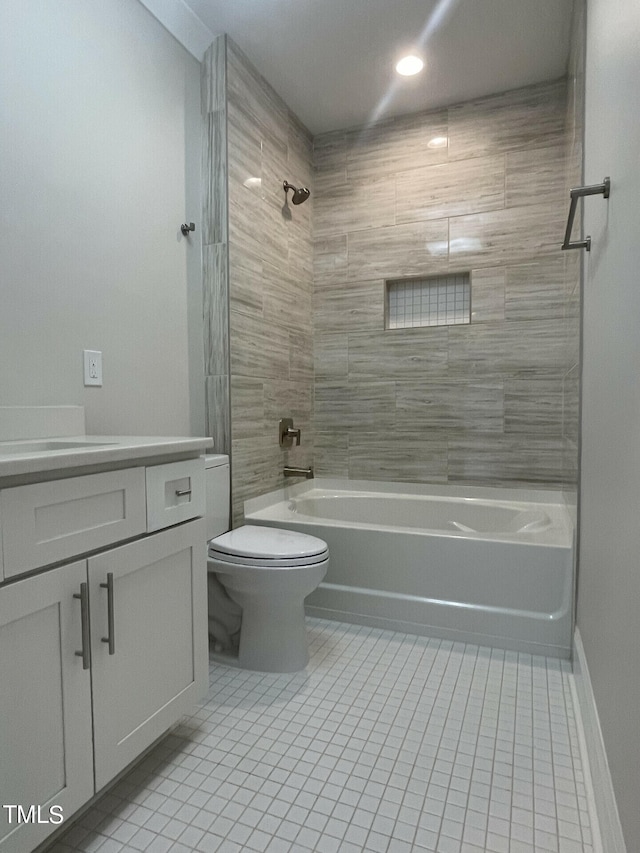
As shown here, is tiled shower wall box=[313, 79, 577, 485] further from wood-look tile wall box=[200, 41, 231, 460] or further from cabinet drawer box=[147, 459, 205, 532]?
cabinet drawer box=[147, 459, 205, 532]

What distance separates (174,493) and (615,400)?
1.05 m

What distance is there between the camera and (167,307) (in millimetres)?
2035

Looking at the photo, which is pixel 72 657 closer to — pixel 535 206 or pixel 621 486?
pixel 621 486

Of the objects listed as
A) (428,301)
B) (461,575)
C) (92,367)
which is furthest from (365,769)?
(428,301)

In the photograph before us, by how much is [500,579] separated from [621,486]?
106 cm

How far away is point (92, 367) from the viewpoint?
168 centimetres

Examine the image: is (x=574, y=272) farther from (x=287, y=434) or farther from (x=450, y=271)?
(x=287, y=434)

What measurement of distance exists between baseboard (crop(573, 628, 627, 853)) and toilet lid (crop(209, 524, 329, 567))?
87 centimetres

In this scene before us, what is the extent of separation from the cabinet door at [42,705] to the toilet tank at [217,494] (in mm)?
993

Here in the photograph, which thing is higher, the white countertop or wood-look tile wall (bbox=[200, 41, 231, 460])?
wood-look tile wall (bbox=[200, 41, 231, 460])

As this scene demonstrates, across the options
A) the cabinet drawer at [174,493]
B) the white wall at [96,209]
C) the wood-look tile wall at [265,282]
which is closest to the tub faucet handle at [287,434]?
the wood-look tile wall at [265,282]

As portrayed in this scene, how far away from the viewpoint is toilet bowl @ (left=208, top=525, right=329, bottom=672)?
1716 mm

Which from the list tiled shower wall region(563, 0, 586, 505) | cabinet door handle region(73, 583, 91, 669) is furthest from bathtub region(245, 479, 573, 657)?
cabinet door handle region(73, 583, 91, 669)

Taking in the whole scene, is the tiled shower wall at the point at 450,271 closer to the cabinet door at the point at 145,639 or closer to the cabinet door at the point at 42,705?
the cabinet door at the point at 145,639
